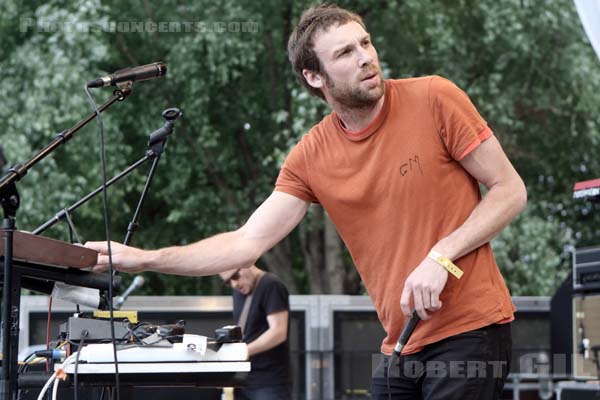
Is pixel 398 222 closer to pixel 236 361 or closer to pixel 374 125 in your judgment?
pixel 374 125

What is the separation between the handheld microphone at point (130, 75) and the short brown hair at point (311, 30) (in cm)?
57

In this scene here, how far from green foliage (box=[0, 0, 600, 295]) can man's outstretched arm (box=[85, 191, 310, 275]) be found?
712 centimetres

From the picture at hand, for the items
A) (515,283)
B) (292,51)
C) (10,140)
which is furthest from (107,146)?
(292,51)

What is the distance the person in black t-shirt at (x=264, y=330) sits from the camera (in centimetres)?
689

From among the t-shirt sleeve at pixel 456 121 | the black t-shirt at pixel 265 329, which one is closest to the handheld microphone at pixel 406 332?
the t-shirt sleeve at pixel 456 121

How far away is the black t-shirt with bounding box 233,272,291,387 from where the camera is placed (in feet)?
22.8

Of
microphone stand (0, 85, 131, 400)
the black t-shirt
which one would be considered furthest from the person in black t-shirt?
microphone stand (0, 85, 131, 400)

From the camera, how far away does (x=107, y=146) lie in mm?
10789

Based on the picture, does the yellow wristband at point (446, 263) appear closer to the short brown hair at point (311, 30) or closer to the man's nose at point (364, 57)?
the man's nose at point (364, 57)

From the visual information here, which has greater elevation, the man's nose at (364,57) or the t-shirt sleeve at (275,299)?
the man's nose at (364,57)

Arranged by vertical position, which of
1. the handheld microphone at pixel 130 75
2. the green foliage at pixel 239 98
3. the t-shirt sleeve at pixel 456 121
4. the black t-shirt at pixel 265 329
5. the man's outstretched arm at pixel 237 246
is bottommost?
the black t-shirt at pixel 265 329

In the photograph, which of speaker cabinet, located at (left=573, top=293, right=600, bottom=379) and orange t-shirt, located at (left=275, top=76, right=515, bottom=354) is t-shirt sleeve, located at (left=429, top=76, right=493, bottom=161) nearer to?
orange t-shirt, located at (left=275, top=76, right=515, bottom=354)

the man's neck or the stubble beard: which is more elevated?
the stubble beard

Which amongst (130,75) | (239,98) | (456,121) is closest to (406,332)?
(456,121)
